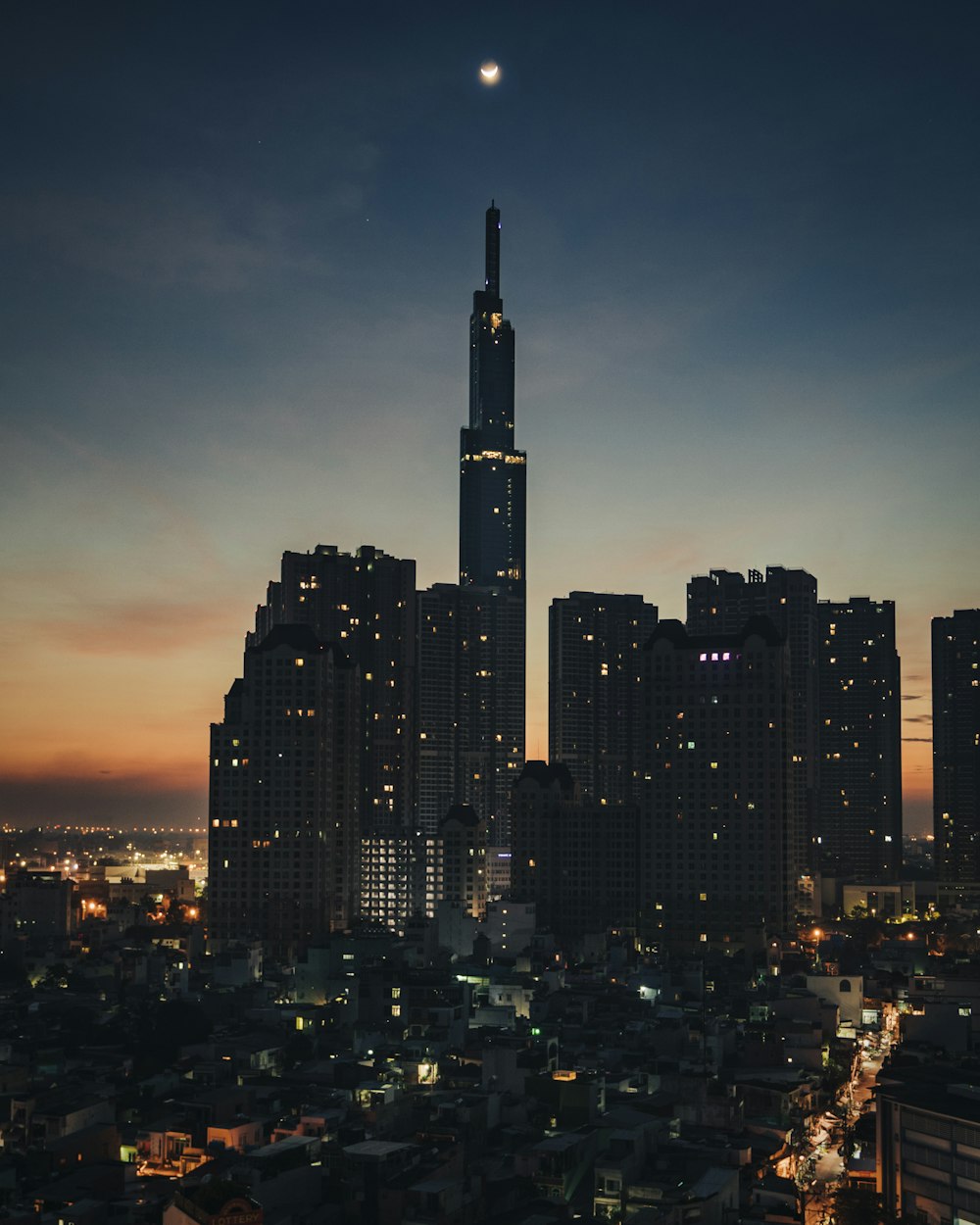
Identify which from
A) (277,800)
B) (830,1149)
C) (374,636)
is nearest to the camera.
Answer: (830,1149)

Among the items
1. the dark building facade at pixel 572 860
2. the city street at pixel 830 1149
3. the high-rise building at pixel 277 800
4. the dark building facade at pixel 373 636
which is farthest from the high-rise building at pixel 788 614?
the city street at pixel 830 1149

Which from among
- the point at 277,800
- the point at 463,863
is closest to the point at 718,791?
the point at 463,863

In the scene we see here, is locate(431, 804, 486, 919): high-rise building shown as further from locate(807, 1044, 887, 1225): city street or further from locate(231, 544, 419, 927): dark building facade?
locate(807, 1044, 887, 1225): city street

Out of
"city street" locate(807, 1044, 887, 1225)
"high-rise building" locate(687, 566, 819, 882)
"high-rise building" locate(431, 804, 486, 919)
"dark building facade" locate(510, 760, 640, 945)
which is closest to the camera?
"city street" locate(807, 1044, 887, 1225)

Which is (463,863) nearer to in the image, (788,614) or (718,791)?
(718,791)

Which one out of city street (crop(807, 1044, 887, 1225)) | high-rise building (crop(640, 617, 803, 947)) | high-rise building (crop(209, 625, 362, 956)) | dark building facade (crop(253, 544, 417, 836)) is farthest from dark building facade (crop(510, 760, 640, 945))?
city street (crop(807, 1044, 887, 1225))

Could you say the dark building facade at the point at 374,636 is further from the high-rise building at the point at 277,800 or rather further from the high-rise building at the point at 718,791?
the high-rise building at the point at 718,791
